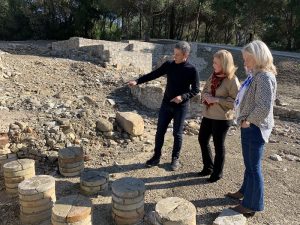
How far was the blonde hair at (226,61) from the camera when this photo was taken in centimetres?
370

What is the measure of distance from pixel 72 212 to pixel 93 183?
0.79 metres

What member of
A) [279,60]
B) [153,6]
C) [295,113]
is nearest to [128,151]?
[295,113]

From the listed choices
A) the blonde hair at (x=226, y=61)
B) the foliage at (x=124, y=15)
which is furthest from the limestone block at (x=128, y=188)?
the foliage at (x=124, y=15)

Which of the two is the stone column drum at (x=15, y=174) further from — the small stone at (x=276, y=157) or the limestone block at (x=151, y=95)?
the limestone block at (x=151, y=95)

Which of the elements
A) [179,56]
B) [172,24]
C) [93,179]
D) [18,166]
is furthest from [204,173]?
[172,24]

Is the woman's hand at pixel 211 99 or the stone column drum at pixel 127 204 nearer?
the stone column drum at pixel 127 204

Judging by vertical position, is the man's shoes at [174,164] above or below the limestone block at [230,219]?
above

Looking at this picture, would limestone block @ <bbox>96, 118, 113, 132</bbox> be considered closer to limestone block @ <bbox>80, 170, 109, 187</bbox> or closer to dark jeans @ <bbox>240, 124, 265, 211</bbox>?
limestone block @ <bbox>80, 170, 109, 187</bbox>

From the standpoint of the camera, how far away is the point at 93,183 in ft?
13.1

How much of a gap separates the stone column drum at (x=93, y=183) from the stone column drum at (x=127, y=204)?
0.51 m

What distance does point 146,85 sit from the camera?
7.87m

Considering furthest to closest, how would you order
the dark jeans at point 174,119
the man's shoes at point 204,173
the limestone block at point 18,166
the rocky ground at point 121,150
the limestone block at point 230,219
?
the man's shoes at point 204,173 < the dark jeans at point 174,119 < the limestone block at point 18,166 < the rocky ground at point 121,150 < the limestone block at point 230,219

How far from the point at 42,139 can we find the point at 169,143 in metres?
2.01

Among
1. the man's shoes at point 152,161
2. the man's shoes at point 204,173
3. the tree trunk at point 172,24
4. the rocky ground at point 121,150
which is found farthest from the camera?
the tree trunk at point 172,24
